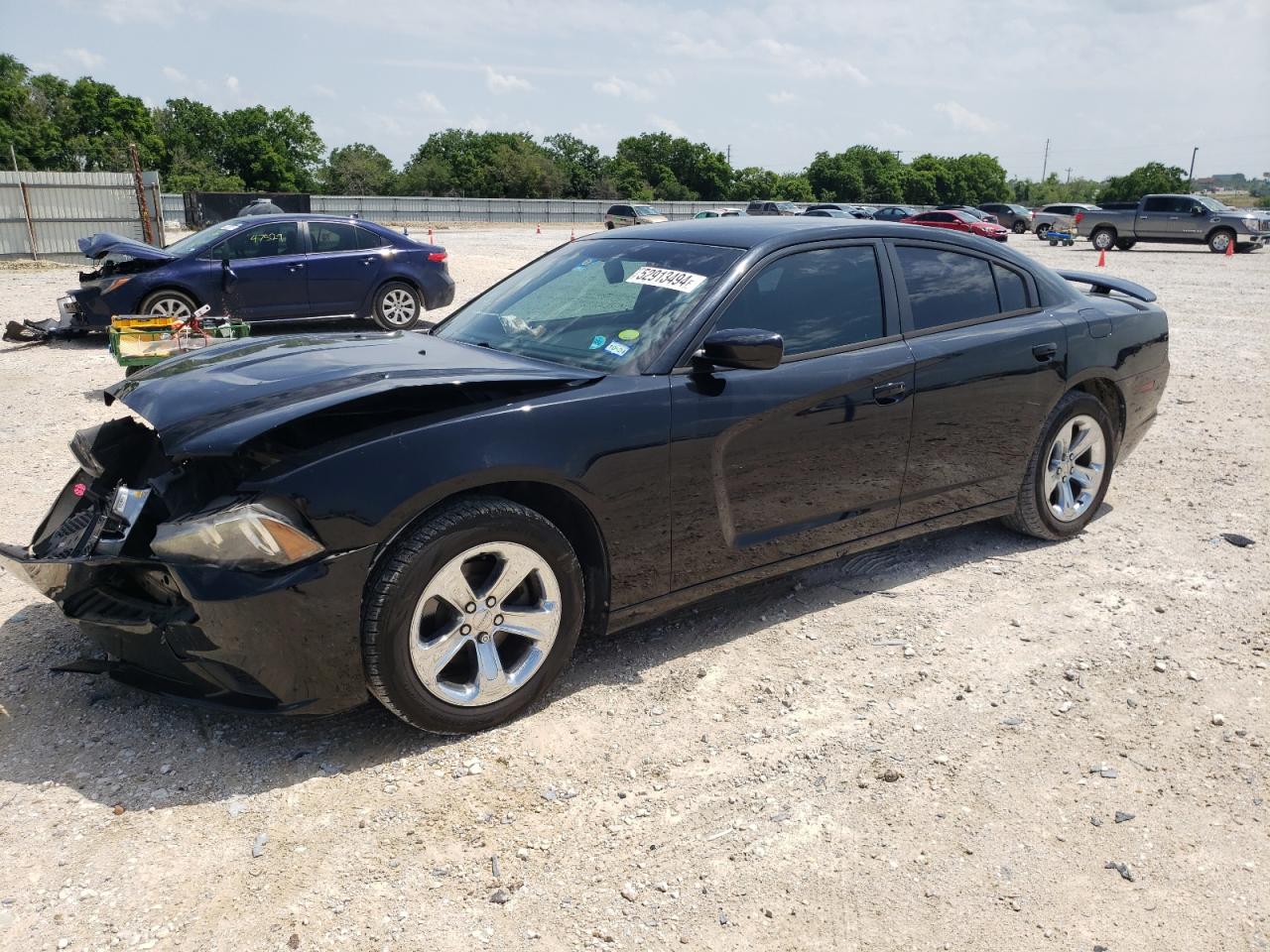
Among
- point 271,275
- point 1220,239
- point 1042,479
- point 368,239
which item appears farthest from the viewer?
point 1220,239

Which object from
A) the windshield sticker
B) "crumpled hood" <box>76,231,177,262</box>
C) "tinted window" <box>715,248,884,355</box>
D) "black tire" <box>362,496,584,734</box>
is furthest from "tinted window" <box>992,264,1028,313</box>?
"crumpled hood" <box>76,231,177,262</box>

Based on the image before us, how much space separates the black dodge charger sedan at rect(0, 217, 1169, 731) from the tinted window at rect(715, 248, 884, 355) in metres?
0.01

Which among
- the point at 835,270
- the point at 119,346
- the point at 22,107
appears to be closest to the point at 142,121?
the point at 22,107

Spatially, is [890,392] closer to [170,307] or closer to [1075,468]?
[1075,468]

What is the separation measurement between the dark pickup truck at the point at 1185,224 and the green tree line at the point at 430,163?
172 feet

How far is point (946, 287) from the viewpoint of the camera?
451cm

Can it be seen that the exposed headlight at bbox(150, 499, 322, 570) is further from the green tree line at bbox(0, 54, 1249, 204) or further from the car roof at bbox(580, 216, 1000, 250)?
the green tree line at bbox(0, 54, 1249, 204)

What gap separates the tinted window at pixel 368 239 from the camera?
12250mm

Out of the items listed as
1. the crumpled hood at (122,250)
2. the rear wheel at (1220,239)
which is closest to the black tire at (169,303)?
the crumpled hood at (122,250)

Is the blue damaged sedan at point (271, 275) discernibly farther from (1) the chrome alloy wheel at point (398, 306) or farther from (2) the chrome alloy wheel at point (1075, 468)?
(2) the chrome alloy wheel at point (1075, 468)

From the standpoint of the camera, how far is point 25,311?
13.8 m

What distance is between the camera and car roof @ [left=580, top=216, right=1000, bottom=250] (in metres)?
4.03

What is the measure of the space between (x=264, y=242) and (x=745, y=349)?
32.3 feet

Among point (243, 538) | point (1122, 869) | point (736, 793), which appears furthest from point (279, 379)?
point (1122, 869)
